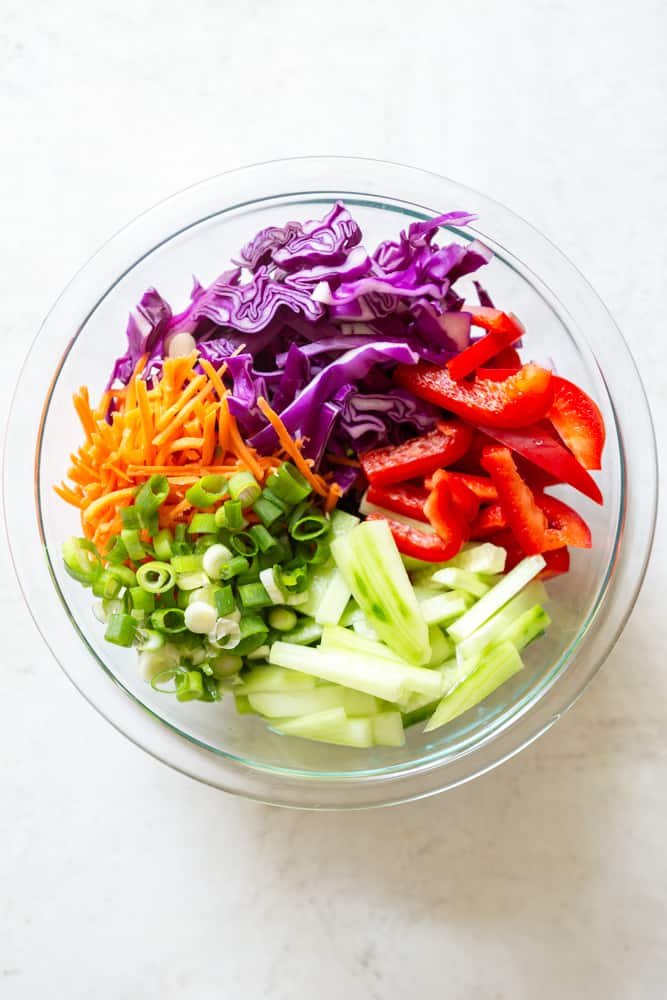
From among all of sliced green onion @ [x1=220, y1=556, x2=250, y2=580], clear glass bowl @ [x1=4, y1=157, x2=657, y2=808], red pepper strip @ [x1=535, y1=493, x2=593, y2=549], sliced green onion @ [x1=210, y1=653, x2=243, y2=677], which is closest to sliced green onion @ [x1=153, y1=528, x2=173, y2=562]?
sliced green onion @ [x1=220, y1=556, x2=250, y2=580]

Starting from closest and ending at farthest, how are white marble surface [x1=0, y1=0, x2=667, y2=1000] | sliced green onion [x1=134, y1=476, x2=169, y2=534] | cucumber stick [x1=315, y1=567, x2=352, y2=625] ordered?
sliced green onion [x1=134, y1=476, x2=169, y2=534], cucumber stick [x1=315, y1=567, x2=352, y2=625], white marble surface [x1=0, y1=0, x2=667, y2=1000]

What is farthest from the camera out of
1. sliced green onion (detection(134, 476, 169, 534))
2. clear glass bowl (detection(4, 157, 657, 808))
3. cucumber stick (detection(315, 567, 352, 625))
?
clear glass bowl (detection(4, 157, 657, 808))

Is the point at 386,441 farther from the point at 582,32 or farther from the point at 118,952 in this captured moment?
the point at 118,952

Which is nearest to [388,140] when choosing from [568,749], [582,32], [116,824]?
[582,32]

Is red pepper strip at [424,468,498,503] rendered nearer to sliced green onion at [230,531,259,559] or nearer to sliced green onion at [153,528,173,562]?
sliced green onion at [230,531,259,559]

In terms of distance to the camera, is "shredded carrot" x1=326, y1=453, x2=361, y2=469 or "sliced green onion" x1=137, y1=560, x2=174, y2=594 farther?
"shredded carrot" x1=326, y1=453, x2=361, y2=469

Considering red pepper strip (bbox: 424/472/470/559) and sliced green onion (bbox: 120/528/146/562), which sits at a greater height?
sliced green onion (bbox: 120/528/146/562)

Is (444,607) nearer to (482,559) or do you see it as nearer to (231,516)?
(482,559)

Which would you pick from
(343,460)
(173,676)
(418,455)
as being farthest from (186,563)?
(418,455)

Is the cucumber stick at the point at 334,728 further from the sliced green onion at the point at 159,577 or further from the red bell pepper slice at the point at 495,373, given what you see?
the red bell pepper slice at the point at 495,373
